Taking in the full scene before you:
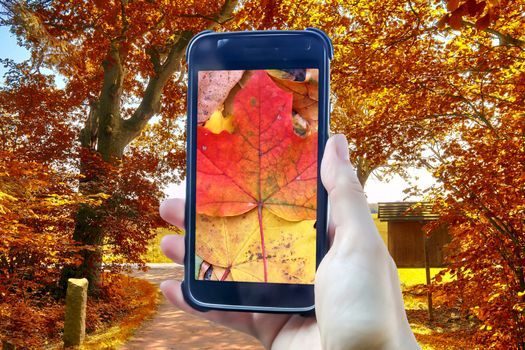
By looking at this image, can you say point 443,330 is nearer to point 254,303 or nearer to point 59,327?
point 59,327

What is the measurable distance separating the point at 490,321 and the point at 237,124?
19.5 ft

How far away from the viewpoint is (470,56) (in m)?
7.36

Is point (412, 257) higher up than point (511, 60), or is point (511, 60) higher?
point (511, 60)

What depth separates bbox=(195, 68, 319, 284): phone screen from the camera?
2109 millimetres

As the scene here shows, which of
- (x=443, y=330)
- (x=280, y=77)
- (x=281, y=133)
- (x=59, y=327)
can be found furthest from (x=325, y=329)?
(x=443, y=330)

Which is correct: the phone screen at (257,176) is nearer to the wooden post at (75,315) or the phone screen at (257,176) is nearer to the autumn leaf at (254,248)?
the autumn leaf at (254,248)

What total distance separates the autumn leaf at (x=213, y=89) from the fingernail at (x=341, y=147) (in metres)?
0.59

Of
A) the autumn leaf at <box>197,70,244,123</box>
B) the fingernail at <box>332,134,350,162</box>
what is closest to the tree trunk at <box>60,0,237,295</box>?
the autumn leaf at <box>197,70,244,123</box>

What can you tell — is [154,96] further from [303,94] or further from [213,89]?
[303,94]

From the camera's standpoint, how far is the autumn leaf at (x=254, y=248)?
6.88 feet

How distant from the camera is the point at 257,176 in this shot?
86.0 inches

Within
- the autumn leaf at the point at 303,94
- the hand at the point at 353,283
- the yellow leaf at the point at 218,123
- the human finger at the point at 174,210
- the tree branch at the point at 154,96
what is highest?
the tree branch at the point at 154,96

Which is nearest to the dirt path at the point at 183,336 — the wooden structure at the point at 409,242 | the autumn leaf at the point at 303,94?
the autumn leaf at the point at 303,94

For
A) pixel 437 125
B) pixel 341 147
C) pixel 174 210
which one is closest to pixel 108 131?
pixel 437 125
